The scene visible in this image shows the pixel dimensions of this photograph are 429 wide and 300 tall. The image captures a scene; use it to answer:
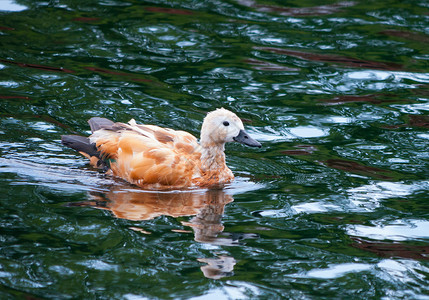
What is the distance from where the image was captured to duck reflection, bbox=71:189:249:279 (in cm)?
711

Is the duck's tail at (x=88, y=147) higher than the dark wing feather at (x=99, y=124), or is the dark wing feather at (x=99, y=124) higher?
the dark wing feather at (x=99, y=124)

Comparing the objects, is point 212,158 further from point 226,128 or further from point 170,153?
point 170,153

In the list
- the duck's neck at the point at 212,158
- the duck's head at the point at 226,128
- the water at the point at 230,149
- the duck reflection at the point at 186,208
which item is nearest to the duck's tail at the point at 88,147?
the water at the point at 230,149

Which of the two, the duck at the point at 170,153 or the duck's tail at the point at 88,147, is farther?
the duck's tail at the point at 88,147

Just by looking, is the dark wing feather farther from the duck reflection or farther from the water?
the duck reflection

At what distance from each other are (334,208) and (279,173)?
1.32 metres


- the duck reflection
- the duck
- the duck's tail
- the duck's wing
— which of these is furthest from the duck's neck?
the duck's tail

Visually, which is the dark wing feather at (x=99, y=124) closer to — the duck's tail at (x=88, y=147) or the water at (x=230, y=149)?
the duck's tail at (x=88, y=147)

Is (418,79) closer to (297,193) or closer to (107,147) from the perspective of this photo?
(297,193)

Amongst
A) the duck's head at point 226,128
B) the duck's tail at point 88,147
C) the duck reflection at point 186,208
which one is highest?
the duck's head at point 226,128

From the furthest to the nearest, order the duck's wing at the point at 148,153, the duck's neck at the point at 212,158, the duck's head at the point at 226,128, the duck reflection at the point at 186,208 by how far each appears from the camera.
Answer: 1. the duck's neck at the point at 212,158
2. the duck's head at the point at 226,128
3. the duck's wing at the point at 148,153
4. the duck reflection at the point at 186,208

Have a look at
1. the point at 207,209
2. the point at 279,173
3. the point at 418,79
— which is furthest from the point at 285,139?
the point at 418,79

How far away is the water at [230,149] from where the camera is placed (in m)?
6.50

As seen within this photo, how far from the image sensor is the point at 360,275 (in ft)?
21.5
